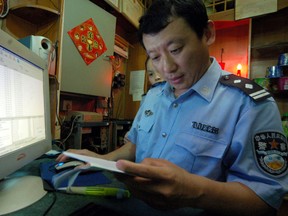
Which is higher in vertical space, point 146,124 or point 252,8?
point 252,8

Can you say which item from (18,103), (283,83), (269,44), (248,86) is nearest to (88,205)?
(18,103)

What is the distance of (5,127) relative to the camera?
453 mm

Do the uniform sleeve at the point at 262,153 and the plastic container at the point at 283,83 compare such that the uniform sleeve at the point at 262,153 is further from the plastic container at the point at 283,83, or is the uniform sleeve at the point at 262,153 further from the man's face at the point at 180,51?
the plastic container at the point at 283,83

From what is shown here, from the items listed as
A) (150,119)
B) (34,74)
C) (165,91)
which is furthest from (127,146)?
(34,74)

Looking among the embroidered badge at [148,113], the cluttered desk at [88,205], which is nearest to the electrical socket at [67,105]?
the embroidered badge at [148,113]

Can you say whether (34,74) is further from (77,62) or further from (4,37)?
(77,62)

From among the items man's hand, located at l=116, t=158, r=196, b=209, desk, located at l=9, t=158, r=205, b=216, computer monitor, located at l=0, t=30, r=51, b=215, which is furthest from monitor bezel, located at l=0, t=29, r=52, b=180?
man's hand, located at l=116, t=158, r=196, b=209

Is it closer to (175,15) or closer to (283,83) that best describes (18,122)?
(175,15)

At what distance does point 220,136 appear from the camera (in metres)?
0.59

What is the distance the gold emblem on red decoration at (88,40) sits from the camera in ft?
5.33

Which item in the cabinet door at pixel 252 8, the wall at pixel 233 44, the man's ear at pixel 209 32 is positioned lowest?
the man's ear at pixel 209 32

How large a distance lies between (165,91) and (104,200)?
19.0 inches

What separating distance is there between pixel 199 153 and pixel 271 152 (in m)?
0.19

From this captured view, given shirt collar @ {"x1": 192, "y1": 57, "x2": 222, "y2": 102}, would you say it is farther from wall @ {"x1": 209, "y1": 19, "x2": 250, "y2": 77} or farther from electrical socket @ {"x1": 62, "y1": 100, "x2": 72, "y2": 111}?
wall @ {"x1": 209, "y1": 19, "x2": 250, "y2": 77}
